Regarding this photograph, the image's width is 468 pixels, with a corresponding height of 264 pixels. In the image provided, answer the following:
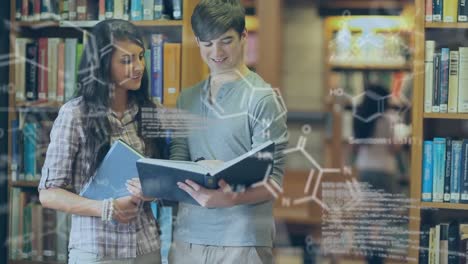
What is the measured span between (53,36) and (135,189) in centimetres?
61

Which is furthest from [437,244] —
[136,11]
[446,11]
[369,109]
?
[136,11]

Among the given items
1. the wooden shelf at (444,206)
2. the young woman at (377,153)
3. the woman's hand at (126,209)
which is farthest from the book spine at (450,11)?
the woman's hand at (126,209)

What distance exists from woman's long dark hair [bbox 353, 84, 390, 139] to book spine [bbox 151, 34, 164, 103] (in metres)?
0.62

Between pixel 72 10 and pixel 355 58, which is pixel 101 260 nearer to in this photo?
pixel 72 10

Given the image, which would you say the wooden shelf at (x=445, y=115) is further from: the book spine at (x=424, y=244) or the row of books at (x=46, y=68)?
the row of books at (x=46, y=68)

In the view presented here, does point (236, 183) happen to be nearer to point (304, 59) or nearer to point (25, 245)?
point (304, 59)

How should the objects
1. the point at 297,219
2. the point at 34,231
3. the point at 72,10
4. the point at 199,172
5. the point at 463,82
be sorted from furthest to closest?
the point at 34,231
the point at 72,10
the point at 297,219
the point at 463,82
the point at 199,172

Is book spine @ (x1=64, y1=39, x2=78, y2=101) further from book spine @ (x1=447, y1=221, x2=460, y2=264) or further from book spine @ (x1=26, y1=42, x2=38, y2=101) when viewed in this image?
book spine @ (x1=447, y1=221, x2=460, y2=264)

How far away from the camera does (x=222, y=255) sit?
2.04 metres

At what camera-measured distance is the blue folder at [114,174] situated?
2045 mm

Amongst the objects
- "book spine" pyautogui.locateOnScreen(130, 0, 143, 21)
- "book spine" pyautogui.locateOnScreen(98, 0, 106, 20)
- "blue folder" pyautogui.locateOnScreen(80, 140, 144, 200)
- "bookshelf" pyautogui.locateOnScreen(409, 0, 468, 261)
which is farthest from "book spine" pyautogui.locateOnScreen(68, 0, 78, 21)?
"bookshelf" pyautogui.locateOnScreen(409, 0, 468, 261)

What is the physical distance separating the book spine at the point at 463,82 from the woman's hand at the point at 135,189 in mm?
991

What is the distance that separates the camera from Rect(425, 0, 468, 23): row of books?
2.02 meters

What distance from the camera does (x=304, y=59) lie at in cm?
208
